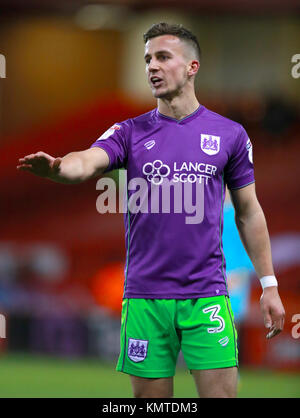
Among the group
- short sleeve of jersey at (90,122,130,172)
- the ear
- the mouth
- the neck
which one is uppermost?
the ear

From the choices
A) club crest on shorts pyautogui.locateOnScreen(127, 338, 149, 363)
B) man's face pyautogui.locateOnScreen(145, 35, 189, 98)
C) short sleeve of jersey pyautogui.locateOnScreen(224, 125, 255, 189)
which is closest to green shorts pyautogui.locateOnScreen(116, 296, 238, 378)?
club crest on shorts pyautogui.locateOnScreen(127, 338, 149, 363)

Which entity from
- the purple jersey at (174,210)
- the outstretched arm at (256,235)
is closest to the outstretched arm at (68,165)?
the purple jersey at (174,210)

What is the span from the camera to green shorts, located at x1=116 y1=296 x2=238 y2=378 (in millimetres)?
4184

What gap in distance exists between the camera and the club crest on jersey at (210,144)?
14.2 feet

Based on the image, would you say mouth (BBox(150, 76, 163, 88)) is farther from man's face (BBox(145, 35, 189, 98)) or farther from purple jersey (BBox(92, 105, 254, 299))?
purple jersey (BBox(92, 105, 254, 299))

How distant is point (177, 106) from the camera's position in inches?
174

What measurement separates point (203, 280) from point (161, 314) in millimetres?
260

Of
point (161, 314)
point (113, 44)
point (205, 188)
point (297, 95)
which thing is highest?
point (113, 44)

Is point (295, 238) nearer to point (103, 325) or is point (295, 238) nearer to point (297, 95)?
point (103, 325)

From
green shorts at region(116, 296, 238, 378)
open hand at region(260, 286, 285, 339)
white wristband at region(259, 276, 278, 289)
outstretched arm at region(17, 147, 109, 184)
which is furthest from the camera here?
white wristband at region(259, 276, 278, 289)

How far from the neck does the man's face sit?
3cm

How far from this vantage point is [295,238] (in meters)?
13.1
